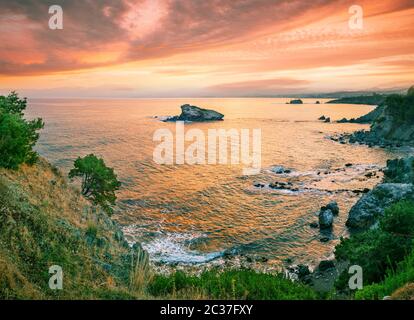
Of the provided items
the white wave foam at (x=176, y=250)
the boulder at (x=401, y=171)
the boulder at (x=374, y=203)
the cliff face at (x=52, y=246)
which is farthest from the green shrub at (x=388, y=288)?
the boulder at (x=401, y=171)

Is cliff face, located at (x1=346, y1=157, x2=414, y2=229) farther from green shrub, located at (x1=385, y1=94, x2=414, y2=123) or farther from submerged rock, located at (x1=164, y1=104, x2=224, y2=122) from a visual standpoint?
submerged rock, located at (x1=164, y1=104, x2=224, y2=122)

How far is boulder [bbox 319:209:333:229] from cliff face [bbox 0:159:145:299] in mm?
30938

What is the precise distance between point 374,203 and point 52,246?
39.7 m

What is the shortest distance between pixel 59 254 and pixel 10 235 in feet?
5.37

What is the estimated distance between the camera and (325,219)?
41.5 meters

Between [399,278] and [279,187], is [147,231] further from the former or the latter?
[399,278]

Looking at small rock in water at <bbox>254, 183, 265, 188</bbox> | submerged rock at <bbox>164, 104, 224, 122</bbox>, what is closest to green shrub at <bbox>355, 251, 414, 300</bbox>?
small rock in water at <bbox>254, 183, 265, 188</bbox>

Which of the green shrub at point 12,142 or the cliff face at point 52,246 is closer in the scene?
the cliff face at point 52,246

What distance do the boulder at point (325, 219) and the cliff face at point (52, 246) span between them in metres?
30.9

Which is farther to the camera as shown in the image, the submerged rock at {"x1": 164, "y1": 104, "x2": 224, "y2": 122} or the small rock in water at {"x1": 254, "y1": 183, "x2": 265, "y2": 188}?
the submerged rock at {"x1": 164, "y1": 104, "x2": 224, "y2": 122}

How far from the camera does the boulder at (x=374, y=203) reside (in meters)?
39.1

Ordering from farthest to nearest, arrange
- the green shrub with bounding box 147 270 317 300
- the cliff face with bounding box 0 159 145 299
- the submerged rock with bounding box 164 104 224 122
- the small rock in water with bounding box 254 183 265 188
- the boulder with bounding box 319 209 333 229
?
1. the submerged rock with bounding box 164 104 224 122
2. the small rock in water with bounding box 254 183 265 188
3. the boulder with bounding box 319 209 333 229
4. the green shrub with bounding box 147 270 317 300
5. the cliff face with bounding box 0 159 145 299

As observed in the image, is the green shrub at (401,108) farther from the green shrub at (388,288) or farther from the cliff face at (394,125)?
the green shrub at (388,288)

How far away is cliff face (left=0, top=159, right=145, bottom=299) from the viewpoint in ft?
29.3
